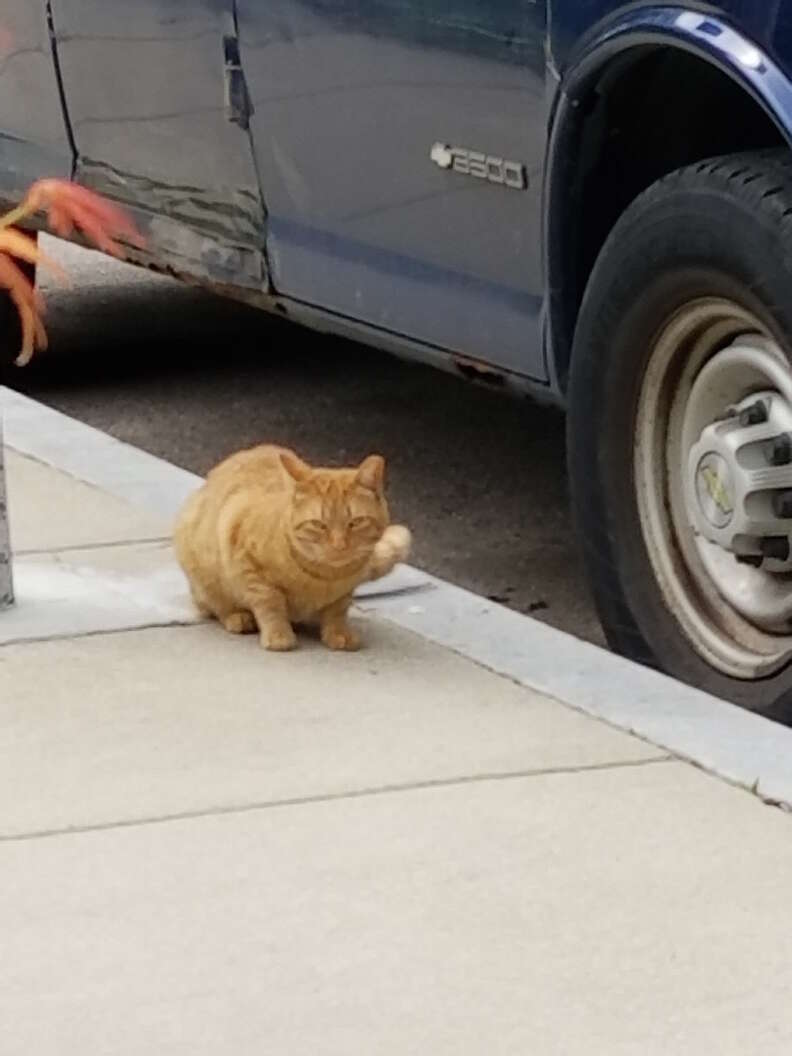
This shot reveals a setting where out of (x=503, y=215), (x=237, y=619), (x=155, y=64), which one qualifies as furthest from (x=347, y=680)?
(x=155, y=64)

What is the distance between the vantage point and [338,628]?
511 cm

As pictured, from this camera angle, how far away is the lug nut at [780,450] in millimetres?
4621

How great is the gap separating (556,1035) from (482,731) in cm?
124

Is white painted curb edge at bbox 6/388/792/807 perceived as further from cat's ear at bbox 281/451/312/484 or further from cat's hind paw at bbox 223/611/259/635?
cat's ear at bbox 281/451/312/484

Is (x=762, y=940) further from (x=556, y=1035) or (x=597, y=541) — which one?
(x=597, y=541)

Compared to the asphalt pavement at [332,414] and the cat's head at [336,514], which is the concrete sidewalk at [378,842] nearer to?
the cat's head at [336,514]

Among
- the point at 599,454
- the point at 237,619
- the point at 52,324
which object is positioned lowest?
the point at 52,324

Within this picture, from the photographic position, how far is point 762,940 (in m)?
3.66

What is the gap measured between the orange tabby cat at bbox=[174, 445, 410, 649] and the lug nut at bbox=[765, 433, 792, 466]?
0.82 meters

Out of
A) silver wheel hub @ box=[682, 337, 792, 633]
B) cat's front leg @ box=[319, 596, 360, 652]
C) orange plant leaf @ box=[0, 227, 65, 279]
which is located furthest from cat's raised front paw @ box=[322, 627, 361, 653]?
orange plant leaf @ box=[0, 227, 65, 279]

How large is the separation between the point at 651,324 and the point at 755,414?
28cm

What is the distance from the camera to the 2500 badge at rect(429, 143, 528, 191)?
5.13 metres

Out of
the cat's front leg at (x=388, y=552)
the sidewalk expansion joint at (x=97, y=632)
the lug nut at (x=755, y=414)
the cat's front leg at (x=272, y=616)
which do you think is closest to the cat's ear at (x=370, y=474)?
the cat's front leg at (x=388, y=552)

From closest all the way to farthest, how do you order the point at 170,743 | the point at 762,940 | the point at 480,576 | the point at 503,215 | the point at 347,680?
1. the point at 762,940
2. the point at 170,743
3. the point at 347,680
4. the point at 503,215
5. the point at 480,576
